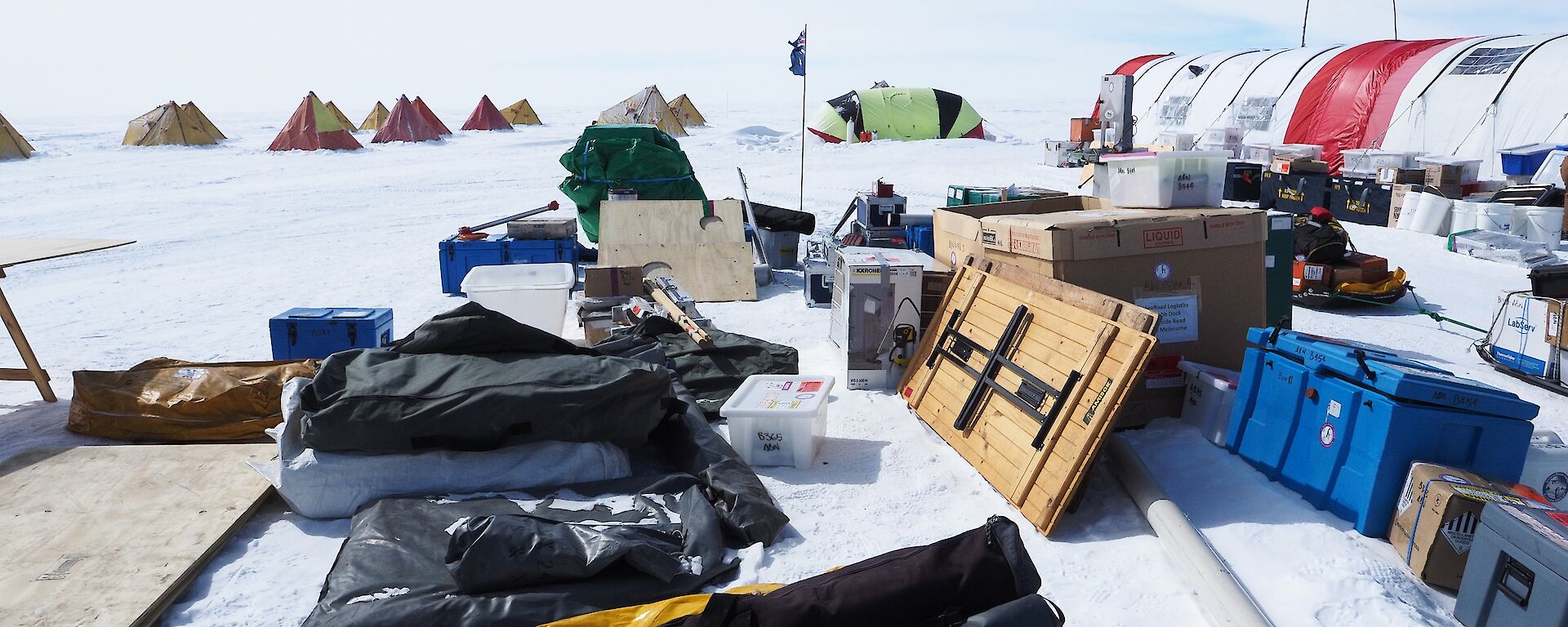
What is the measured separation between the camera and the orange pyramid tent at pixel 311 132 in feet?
80.8

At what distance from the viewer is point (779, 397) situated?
178 inches

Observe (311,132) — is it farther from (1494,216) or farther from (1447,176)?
(1494,216)

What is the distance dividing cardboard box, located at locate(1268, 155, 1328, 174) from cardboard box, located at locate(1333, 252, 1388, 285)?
627 cm

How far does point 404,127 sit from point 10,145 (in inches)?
381

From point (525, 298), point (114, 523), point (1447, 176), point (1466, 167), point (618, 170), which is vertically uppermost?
point (1466, 167)

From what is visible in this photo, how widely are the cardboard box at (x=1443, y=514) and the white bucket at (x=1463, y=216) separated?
8862 millimetres

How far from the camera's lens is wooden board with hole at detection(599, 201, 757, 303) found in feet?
27.2

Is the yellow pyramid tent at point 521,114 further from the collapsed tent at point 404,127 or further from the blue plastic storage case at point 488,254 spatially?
the blue plastic storage case at point 488,254

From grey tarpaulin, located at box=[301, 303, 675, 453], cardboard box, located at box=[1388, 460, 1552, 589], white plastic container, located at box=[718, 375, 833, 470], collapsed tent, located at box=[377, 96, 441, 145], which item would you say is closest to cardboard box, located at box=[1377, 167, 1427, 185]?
cardboard box, located at box=[1388, 460, 1552, 589]

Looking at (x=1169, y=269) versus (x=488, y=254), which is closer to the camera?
(x=1169, y=269)

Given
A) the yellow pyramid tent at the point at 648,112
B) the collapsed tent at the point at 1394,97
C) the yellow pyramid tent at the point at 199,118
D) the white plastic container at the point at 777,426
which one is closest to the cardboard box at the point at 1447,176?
the collapsed tent at the point at 1394,97

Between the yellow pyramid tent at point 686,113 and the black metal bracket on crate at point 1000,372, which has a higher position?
the yellow pyramid tent at point 686,113

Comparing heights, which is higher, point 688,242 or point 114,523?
point 688,242

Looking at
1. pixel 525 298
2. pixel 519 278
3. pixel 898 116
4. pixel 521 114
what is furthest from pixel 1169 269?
pixel 521 114
